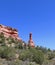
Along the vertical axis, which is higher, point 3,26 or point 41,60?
point 3,26

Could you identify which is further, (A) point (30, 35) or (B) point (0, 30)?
(A) point (30, 35)

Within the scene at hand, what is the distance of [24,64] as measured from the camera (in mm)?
33062

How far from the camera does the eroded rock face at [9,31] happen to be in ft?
262

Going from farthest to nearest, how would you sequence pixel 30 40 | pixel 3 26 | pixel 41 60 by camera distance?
1. pixel 30 40
2. pixel 3 26
3. pixel 41 60

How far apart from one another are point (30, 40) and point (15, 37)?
41.1 feet

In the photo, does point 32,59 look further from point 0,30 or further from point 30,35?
point 30,35

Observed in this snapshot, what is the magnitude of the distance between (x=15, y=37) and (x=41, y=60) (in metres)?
43.2

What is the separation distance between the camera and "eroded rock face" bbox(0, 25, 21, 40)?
79887mm

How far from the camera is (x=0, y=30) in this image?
7856 cm

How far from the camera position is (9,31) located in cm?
8269

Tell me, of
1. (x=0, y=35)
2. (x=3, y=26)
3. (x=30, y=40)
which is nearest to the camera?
(x=0, y=35)

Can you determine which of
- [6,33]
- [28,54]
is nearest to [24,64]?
[28,54]

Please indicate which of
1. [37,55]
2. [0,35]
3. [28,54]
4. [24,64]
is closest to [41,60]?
[37,55]

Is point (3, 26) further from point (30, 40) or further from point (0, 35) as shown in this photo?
point (30, 40)
